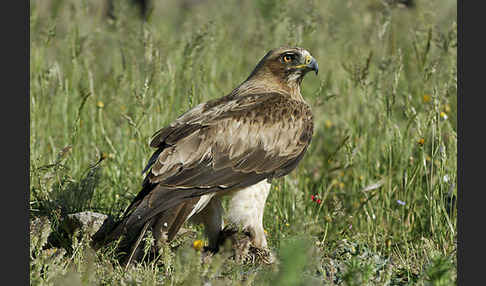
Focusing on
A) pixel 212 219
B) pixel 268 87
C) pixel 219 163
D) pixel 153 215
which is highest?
pixel 268 87

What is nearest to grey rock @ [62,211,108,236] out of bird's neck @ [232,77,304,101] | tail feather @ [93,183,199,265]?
tail feather @ [93,183,199,265]

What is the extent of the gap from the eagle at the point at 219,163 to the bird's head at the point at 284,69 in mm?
51

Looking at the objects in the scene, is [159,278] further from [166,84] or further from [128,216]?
[166,84]

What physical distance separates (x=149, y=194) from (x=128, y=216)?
21cm

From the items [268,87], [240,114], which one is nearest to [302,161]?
[268,87]

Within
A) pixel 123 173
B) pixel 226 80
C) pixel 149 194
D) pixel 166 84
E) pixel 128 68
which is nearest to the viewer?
pixel 149 194

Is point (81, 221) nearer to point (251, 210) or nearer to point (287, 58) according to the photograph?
point (251, 210)

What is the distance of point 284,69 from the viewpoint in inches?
208

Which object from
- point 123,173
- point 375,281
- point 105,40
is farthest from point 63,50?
point 375,281

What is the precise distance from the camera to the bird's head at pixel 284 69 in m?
5.24

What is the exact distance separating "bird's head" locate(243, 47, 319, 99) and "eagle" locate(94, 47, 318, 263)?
51mm

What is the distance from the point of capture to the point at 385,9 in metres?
5.71

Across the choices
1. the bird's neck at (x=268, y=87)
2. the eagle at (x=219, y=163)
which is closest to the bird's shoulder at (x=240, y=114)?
the eagle at (x=219, y=163)

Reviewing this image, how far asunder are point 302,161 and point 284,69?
1.24 metres
